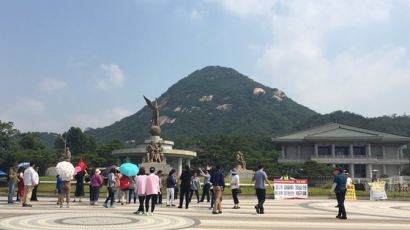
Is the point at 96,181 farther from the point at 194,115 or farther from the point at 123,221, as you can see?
the point at 194,115

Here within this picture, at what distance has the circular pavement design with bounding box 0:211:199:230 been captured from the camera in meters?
11.1

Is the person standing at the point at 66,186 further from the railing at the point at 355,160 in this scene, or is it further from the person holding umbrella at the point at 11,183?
the railing at the point at 355,160

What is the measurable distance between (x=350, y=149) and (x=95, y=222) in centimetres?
8201

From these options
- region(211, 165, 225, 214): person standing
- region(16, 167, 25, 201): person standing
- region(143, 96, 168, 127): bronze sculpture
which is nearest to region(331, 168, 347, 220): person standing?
region(211, 165, 225, 214): person standing

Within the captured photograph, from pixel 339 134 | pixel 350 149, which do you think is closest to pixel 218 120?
pixel 339 134

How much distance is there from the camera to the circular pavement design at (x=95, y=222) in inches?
438

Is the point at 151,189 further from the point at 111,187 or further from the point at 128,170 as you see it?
the point at 128,170

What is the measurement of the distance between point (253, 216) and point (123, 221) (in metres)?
4.43

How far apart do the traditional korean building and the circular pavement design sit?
74.4m

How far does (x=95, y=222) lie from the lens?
11.8 meters

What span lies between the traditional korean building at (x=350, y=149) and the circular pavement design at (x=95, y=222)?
74.4 metres

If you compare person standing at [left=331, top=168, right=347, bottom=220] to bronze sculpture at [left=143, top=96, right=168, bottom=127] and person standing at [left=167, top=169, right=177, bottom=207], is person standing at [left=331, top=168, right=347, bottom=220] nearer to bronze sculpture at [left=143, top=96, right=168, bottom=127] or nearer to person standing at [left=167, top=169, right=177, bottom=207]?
person standing at [left=167, top=169, right=177, bottom=207]

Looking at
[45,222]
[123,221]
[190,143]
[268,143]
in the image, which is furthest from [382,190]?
[268,143]

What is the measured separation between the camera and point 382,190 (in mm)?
27500
